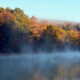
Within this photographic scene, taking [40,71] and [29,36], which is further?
[29,36]

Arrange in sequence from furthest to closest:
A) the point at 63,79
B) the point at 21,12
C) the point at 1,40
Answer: the point at 21,12
the point at 1,40
the point at 63,79

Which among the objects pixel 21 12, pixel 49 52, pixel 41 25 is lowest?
pixel 49 52

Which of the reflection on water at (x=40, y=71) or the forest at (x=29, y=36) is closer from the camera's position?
the reflection on water at (x=40, y=71)

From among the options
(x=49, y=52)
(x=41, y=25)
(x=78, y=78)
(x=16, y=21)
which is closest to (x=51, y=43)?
(x=49, y=52)

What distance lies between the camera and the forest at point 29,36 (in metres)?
22.6

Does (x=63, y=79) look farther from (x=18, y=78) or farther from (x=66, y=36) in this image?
(x=66, y=36)

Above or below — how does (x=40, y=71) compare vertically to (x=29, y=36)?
below

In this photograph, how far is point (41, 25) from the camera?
26.8 meters

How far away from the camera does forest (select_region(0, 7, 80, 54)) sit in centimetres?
2261

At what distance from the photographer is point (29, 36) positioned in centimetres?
2394

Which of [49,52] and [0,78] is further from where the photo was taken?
[49,52]

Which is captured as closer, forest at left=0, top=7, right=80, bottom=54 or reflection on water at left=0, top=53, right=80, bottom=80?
reflection on water at left=0, top=53, right=80, bottom=80

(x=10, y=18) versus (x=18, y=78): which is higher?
(x=10, y=18)

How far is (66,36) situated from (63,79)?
1945 cm
